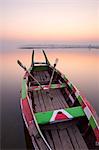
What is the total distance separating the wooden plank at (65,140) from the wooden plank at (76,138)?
8 cm

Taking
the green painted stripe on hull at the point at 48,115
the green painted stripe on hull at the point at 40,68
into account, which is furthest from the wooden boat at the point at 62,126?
the green painted stripe on hull at the point at 40,68

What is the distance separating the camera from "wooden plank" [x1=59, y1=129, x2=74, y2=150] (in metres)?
3.79

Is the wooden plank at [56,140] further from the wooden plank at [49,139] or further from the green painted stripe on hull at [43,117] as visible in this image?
the green painted stripe on hull at [43,117]

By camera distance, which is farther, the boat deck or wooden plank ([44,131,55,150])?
wooden plank ([44,131,55,150])

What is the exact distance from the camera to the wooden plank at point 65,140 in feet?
12.4

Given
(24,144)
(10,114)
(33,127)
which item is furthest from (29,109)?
(10,114)

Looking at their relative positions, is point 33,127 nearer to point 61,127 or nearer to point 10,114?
point 61,127

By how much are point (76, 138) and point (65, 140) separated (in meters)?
0.22

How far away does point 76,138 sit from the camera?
405 cm

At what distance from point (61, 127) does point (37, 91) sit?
7.24ft

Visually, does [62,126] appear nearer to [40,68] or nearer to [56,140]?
[56,140]

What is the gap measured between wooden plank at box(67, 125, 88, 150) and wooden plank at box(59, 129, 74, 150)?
0.26 feet

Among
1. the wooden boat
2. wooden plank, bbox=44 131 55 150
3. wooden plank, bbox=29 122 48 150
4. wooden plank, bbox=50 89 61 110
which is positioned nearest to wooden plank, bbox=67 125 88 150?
the wooden boat

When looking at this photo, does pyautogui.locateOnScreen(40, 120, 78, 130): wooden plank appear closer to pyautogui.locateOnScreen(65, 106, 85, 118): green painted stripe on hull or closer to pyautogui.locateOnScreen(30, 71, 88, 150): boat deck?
pyautogui.locateOnScreen(30, 71, 88, 150): boat deck
